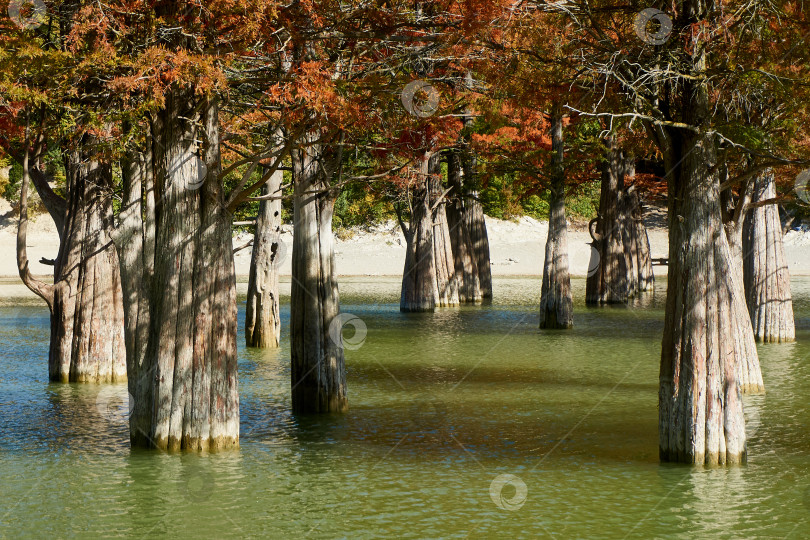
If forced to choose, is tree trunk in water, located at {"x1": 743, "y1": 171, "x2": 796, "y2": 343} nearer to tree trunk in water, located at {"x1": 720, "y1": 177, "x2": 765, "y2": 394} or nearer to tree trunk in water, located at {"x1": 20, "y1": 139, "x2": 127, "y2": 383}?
tree trunk in water, located at {"x1": 720, "y1": 177, "x2": 765, "y2": 394}

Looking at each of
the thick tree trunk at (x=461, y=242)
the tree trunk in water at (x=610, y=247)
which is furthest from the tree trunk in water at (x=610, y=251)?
the thick tree trunk at (x=461, y=242)

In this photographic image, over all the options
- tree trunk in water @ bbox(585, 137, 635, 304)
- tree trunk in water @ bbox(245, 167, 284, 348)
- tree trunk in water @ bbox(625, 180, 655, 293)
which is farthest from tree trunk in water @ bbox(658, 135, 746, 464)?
tree trunk in water @ bbox(625, 180, 655, 293)

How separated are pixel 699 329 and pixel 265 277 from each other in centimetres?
1298

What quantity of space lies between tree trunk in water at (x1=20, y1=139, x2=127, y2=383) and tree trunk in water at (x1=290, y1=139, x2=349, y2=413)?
170 inches

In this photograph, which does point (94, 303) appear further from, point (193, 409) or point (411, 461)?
point (411, 461)

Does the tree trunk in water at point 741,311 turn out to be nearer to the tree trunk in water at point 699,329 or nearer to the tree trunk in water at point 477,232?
the tree trunk in water at point 699,329

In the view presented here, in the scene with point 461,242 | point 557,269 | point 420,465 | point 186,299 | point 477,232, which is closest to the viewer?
point 186,299

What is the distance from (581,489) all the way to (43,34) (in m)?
11.3

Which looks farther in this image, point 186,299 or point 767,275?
point 767,275

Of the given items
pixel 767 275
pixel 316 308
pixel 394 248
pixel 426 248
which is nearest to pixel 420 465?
pixel 316 308

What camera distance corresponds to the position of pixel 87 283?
1719cm

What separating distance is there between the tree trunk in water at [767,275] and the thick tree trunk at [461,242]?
14250 millimetres

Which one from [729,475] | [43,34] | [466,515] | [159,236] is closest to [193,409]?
[159,236]

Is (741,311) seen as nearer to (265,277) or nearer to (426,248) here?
(265,277)
